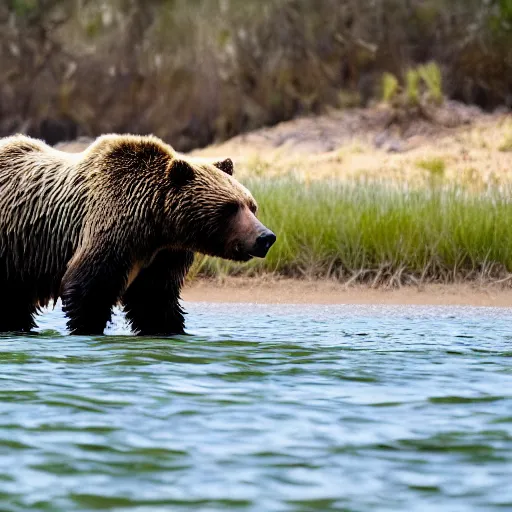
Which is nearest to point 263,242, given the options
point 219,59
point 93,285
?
point 93,285

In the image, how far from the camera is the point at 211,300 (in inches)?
421

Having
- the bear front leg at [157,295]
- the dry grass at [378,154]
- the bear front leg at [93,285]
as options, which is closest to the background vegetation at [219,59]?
the dry grass at [378,154]

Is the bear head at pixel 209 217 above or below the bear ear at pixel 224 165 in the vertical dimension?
below

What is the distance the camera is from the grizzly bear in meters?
6.90

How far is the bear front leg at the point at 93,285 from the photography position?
681cm

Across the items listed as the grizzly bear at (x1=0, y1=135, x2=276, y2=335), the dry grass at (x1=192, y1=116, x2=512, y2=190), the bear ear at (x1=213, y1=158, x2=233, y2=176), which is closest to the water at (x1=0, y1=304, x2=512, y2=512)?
the grizzly bear at (x1=0, y1=135, x2=276, y2=335)

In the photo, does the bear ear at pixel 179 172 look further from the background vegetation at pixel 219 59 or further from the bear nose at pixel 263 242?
the background vegetation at pixel 219 59

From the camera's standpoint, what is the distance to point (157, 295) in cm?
727

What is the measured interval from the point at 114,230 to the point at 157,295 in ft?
1.84

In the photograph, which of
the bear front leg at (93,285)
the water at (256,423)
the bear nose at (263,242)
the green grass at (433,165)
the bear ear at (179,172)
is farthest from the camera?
the green grass at (433,165)

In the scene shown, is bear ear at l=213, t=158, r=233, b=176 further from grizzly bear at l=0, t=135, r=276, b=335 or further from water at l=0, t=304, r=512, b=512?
water at l=0, t=304, r=512, b=512

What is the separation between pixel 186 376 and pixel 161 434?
1326 millimetres

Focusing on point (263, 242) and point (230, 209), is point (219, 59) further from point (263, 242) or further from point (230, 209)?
point (263, 242)

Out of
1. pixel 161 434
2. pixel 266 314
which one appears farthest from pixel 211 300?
pixel 161 434
